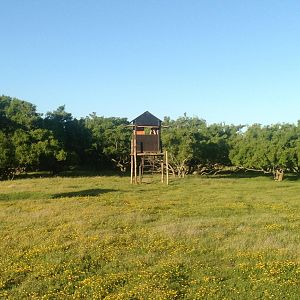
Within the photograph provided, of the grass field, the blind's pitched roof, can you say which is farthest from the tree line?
the grass field

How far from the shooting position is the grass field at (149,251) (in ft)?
35.3

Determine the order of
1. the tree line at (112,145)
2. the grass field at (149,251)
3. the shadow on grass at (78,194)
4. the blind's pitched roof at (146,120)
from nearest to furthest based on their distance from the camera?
the grass field at (149,251), the shadow on grass at (78,194), the blind's pitched roof at (146,120), the tree line at (112,145)

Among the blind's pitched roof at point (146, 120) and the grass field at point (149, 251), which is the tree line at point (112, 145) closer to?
the blind's pitched roof at point (146, 120)

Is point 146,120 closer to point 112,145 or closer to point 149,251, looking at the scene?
point 112,145

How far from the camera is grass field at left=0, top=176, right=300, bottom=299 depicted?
423 inches

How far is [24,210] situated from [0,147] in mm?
32228

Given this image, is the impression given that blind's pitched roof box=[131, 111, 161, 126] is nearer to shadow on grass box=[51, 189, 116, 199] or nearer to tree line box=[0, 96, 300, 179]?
tree line box=[0, 96, 300, 179]

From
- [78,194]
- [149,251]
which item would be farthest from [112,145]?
[149,251]

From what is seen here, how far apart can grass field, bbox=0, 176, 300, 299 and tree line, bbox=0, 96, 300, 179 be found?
2602cm

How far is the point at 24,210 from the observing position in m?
23.9

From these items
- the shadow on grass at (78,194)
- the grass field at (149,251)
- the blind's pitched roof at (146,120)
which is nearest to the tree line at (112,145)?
the blind's pitched roof at (146,120)

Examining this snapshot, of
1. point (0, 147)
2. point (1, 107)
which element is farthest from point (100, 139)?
point (0, 147)

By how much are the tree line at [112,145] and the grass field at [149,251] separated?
26.0m

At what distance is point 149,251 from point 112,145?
5839 centimetres
